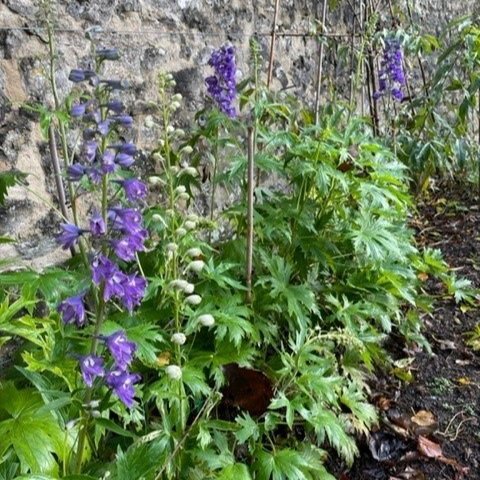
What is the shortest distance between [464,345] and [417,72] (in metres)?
3.30

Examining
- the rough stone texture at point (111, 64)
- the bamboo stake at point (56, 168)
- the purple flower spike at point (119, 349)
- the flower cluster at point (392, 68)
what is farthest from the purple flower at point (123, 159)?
the flower cluster at point (392, 68)

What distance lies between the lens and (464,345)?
2971mm

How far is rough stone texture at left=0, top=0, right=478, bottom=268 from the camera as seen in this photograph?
7.23 feet

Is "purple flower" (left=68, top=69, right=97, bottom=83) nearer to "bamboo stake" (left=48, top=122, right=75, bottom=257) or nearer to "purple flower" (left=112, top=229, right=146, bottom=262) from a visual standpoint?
"purple flower" (left=112, top=229, right=146, bottom=262)

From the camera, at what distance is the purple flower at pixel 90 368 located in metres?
1.38

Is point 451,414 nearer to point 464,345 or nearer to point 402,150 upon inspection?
point 464,345

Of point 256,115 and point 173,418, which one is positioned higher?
point 256,115

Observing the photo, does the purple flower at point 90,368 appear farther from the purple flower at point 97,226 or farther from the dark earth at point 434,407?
the dark earth at point 434,407

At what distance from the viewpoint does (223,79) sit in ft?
8.37

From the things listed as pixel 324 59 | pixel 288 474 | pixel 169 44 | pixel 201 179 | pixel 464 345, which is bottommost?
pixel 464 345

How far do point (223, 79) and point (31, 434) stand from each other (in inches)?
61.0

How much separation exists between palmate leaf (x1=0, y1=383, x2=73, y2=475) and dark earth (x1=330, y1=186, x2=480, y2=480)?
1005 mm

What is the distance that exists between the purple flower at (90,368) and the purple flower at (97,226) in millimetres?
269

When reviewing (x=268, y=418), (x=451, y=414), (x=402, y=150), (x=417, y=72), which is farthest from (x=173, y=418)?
(x=417, y=72)
